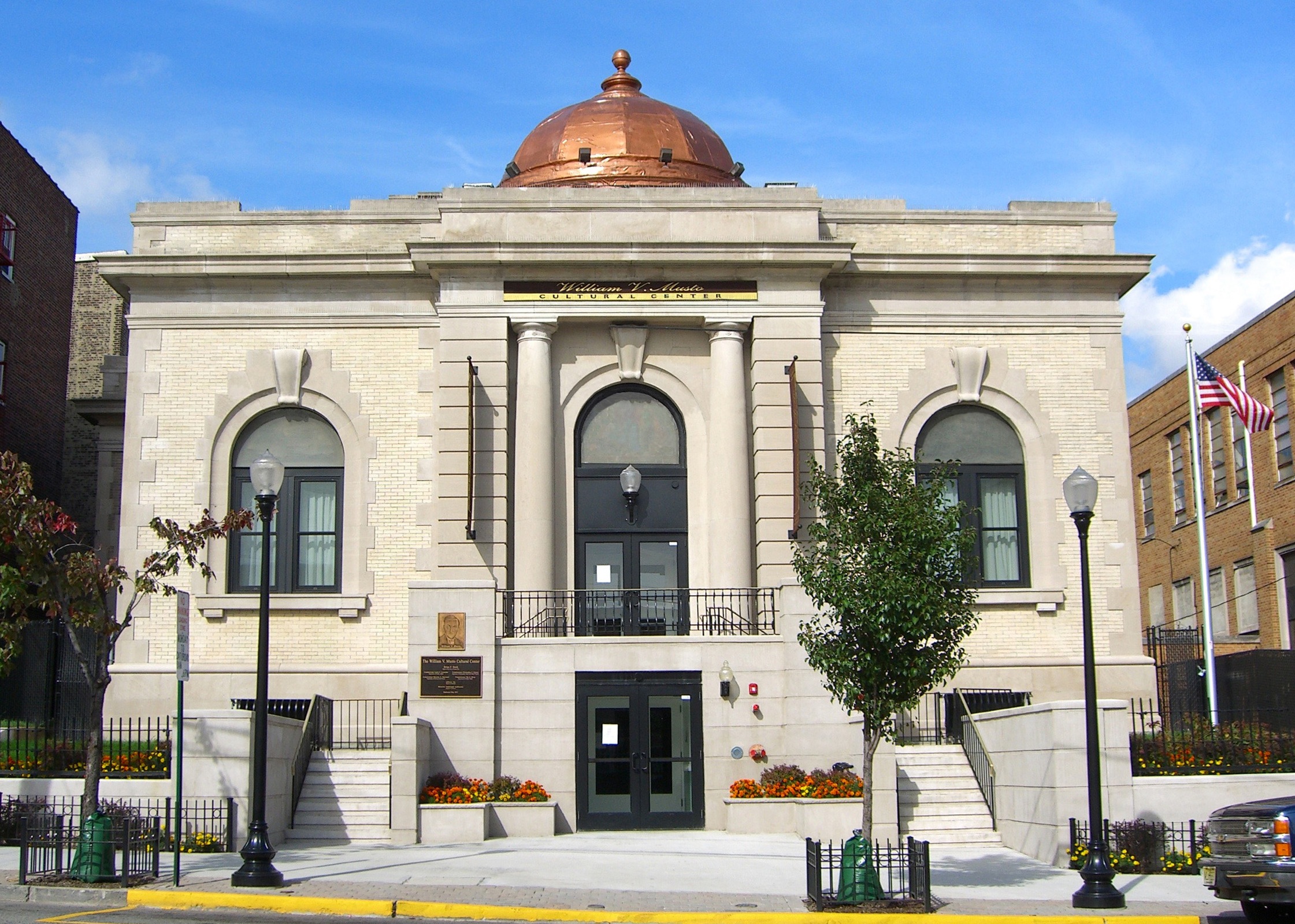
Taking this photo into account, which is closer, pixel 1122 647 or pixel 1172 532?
pixel 1122 647

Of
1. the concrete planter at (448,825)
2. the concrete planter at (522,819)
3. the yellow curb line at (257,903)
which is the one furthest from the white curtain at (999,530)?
the yellow curb line at (257,903)

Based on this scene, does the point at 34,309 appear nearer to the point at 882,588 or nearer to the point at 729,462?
the point at 729,462

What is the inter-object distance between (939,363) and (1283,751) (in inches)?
419

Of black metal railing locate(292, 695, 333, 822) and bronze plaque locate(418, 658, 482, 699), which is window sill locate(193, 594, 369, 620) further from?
bronze plaque locate(418, 658, 482, 699)

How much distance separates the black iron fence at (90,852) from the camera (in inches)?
656

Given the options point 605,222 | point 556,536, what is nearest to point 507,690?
point 556,536

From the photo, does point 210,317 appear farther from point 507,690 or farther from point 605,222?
point 507,690

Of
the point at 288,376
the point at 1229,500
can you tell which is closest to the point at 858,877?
the point at 288,376

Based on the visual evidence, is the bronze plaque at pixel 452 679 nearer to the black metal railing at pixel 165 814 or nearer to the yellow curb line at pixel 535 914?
the black metal railing at pixel 165 814

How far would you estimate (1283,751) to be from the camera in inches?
837

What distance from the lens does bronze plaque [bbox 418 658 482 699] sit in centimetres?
2395

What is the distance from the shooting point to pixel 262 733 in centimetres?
1783

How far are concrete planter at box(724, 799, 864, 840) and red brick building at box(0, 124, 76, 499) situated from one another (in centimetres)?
2106

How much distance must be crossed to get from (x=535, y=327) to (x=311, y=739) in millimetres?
8915
